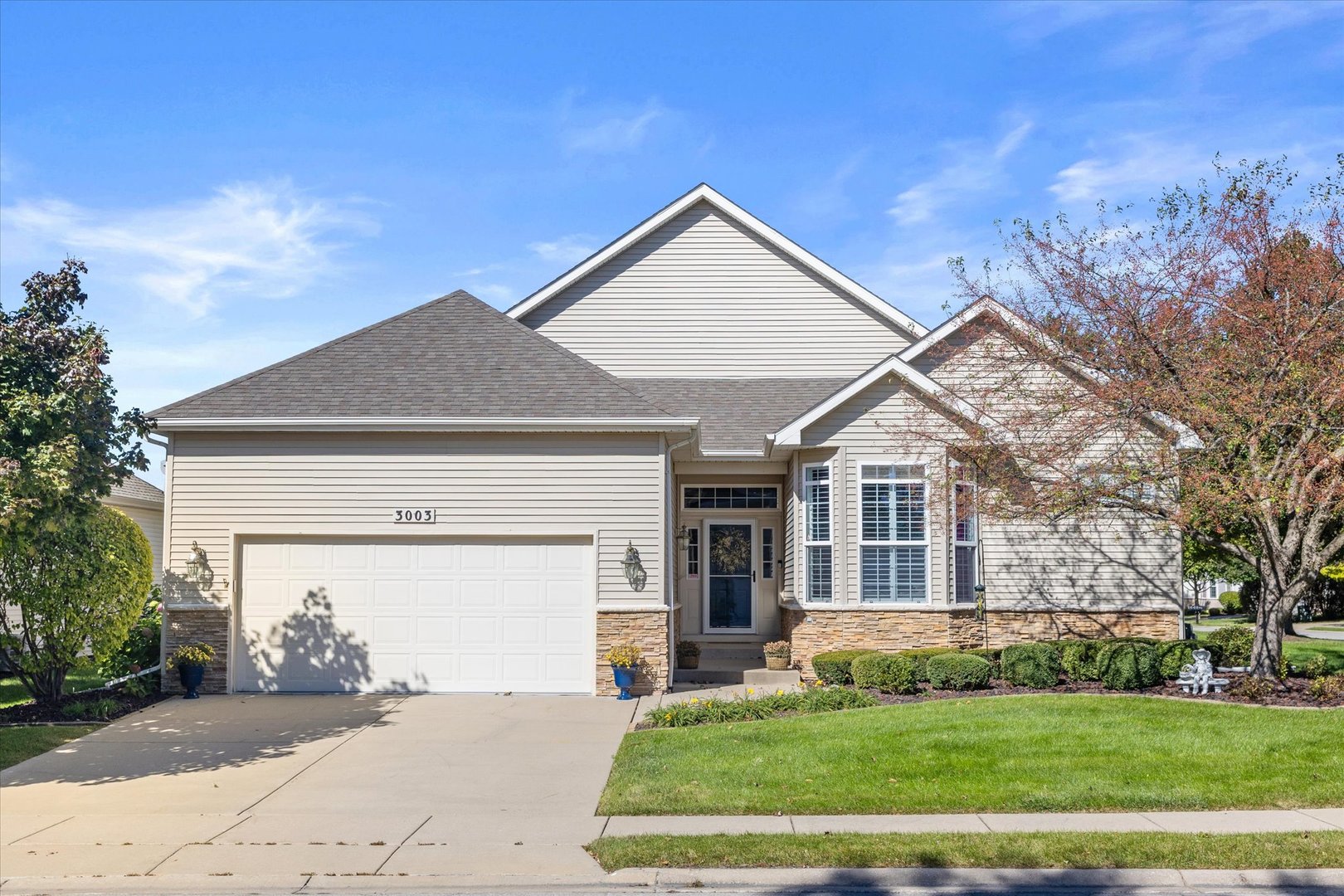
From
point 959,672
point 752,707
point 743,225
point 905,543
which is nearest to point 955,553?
point 905,543

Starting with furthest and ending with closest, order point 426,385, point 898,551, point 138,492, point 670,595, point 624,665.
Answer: point 138,492
point 898,551
point 426,385
point 670,595
point 624,665

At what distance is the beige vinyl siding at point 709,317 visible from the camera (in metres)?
20.4

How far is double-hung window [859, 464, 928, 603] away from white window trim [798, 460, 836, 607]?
40 cm

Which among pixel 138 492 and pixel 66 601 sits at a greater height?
Answer: pixel 138 492

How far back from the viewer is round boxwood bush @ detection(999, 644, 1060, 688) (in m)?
14.3

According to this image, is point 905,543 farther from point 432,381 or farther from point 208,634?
point 208,634

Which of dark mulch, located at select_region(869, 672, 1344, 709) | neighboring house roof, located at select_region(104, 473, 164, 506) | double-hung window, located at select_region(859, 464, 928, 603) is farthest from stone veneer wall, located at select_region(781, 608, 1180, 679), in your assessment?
neighboring house roof, located at select_region(104, 473, 164, 506)

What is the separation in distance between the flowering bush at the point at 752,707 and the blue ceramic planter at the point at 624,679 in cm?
106

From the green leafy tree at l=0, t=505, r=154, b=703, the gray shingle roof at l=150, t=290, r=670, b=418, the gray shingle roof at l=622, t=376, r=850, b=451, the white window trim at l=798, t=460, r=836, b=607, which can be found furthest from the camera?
the gray shingle roof at l=622, t=376, r=850, b=451

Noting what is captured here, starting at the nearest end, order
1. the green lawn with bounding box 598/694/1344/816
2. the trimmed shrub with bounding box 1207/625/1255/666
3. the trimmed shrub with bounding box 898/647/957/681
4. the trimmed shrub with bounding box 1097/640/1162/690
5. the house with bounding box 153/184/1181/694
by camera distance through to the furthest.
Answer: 1. the green lawn with bounding box 598/694/1344/816
2. the trimmed shrub with bounding box 1097/640/1162/690
3. the trimmed shrub with bounding box 898/647/957/681
4. the house with bounding box 153/184/1181/694
5. the trimmed shrub with bounding box 1207/625/1255/666

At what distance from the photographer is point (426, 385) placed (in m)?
16.0

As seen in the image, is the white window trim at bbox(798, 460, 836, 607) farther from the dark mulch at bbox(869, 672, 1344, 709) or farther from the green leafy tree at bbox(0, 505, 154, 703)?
the green leafy tree at bbox(0, 505, 154, 703)

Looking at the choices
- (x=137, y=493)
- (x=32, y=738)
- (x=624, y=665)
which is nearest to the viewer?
(x=32, y=738)

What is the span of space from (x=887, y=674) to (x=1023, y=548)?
151 inches
